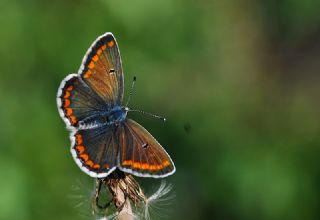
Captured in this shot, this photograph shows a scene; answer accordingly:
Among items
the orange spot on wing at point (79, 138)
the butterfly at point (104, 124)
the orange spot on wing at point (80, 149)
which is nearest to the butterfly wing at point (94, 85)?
the butterfly at point (104, 124)

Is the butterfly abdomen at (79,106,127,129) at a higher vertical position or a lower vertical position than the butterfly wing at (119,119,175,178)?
higher

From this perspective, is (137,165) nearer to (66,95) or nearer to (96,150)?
(96,150)

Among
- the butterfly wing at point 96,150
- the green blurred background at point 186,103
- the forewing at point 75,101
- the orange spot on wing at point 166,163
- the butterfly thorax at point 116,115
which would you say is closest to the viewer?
the butterfly wing at point 96,150

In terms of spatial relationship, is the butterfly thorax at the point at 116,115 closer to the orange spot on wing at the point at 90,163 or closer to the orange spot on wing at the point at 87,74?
the orange spot on wing at the point at 87,74

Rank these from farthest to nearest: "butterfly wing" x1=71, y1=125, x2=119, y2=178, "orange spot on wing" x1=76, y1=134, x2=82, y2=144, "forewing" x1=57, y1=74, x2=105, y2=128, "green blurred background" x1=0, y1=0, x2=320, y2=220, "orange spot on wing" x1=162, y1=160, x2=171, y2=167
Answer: "green blurred background" x1=0, y1=0, x2=320, y2=220
"forewing" x1=57, y1=74, x2=105, y2=128
"orange spot on wing" x1=76, y1=134, x2=82, y2=144
"orange spot on wing" x1=162, y1=160, x2=171, y2=167
"butterfly wing" x1=71, y1=125, x2=119, y2=178

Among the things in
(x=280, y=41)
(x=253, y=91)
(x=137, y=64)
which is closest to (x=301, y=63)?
(x=280, y=41)

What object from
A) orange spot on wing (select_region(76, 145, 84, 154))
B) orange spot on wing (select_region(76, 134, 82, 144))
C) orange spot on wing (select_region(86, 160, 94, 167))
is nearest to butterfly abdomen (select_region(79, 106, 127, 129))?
orange spot on wing (select_region(76, 134, 82, 144))

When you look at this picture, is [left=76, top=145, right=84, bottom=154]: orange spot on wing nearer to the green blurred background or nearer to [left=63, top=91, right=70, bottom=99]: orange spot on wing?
[left=63, top=91, right=70, bottom=99]: orange spot on wing

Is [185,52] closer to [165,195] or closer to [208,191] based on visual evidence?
[208,191]

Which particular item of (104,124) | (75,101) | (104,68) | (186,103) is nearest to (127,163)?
(104,124)
